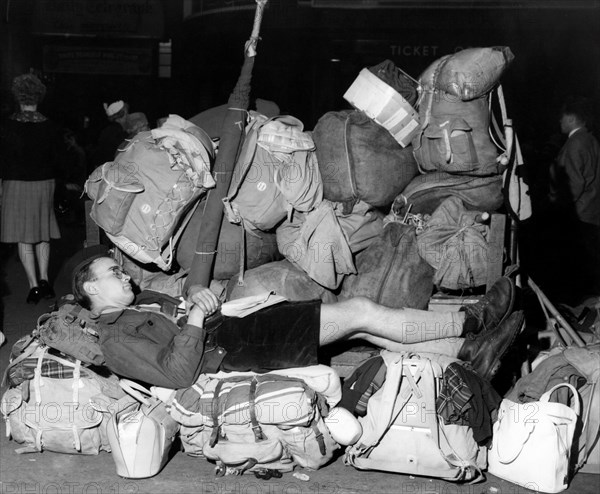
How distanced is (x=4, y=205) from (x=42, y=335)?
320cm

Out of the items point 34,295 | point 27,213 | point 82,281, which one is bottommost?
point 34,295

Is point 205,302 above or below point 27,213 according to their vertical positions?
above

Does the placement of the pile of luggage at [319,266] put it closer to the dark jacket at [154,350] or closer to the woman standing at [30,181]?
the dark jacket at [154,350]

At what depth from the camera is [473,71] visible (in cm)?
434

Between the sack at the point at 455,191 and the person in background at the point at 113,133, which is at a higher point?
the sack at the point at 455,191

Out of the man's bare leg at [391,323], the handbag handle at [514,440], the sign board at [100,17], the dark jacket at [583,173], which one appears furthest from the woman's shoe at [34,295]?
the sign board at [100,17]

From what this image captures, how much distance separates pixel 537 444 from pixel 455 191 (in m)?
1.39

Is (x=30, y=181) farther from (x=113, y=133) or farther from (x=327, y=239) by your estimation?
(x=327, y=239)

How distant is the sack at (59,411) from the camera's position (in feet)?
13.6

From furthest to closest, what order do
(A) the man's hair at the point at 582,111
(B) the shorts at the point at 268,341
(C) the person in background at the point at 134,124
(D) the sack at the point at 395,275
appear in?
(C) the person in background at the point at 134,124 → (A) the man's hair at the point at 582,111 → (D) the sack at the point at 395,275 → (B) the shorts at the point at 268,341

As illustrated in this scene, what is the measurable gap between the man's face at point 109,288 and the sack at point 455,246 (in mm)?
1550

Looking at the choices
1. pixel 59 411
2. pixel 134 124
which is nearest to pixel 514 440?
pixel 59 411

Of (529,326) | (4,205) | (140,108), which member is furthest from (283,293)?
(140,108)

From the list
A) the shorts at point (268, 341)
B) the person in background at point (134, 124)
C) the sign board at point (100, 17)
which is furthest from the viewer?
the sign board at point (100, 17)
